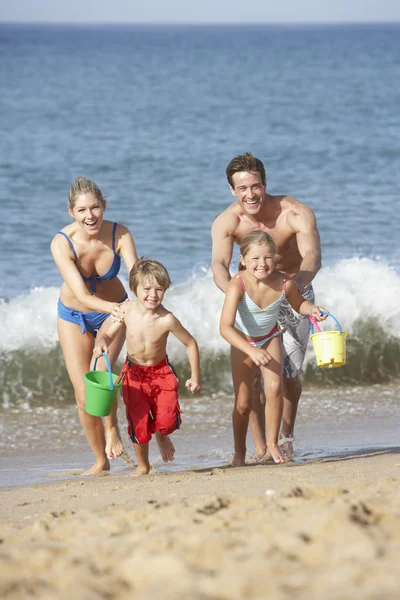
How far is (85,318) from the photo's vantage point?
5391 millimetres

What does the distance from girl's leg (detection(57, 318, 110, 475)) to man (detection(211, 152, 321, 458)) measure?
0.91 metres

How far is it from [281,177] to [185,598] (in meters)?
15.6

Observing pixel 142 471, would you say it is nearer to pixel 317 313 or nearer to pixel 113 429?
pixel 113 429

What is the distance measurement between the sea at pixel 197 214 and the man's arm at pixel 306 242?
1.28m

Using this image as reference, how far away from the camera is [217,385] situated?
27.4ft

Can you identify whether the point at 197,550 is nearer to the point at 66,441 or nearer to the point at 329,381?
the point at 66,441

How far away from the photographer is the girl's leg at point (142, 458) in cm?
520

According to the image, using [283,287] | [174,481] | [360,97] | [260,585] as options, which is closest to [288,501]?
[260,585]

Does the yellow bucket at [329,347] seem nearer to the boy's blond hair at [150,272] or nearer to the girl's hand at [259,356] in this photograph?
the girl's hand at [259,356]

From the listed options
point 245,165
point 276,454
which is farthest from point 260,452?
point 245,165

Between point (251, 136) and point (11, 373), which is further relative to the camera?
point (251, 136)

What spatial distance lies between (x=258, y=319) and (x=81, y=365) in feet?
3.82

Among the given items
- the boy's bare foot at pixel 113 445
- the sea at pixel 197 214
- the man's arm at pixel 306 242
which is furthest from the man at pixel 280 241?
the boy's bare foot at pixel 113 445

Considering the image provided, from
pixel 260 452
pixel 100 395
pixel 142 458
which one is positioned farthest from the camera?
pixel 260 452
